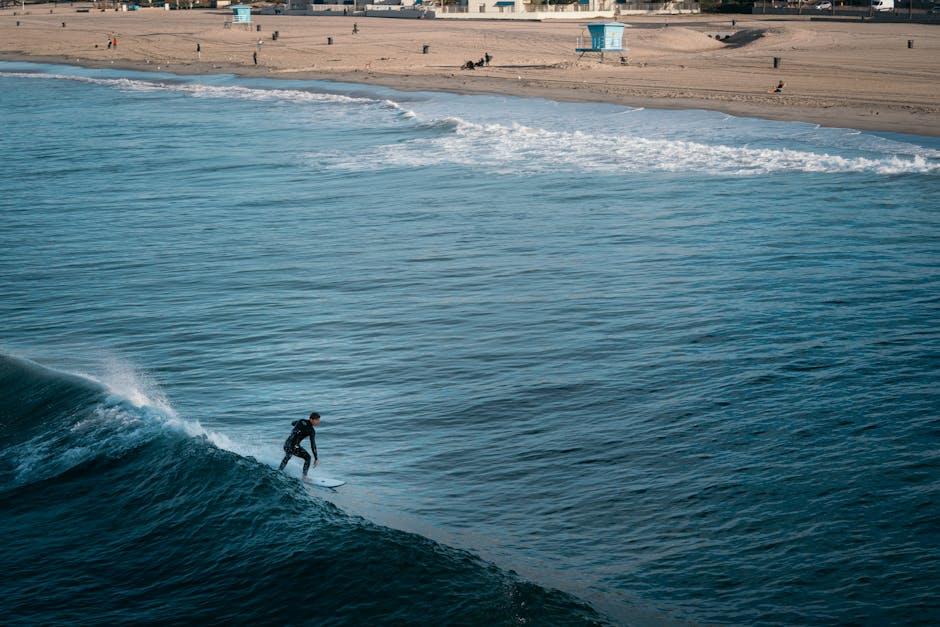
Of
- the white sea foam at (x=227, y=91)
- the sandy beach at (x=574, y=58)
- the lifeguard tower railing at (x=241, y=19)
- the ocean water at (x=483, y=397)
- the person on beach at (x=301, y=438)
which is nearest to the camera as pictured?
the ocean water at (x=483, y=397)

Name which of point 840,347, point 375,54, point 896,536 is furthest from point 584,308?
point 375,54

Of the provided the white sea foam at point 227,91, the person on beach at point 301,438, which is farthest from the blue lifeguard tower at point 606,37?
the person on beach at point 301,438

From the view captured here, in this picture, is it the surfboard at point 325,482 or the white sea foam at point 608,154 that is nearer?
the surfboard at point 325,482

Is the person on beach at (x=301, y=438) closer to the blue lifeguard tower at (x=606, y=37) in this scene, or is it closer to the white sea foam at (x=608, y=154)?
the white sea foam at (x=608, y=154)

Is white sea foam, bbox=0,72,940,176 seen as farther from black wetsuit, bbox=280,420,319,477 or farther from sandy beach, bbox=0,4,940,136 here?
black wetsuit, bbox=280,420,319,477

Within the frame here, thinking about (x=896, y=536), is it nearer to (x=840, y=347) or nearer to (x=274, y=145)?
(x=840, y=347)

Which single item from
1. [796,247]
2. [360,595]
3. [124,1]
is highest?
[124,1]

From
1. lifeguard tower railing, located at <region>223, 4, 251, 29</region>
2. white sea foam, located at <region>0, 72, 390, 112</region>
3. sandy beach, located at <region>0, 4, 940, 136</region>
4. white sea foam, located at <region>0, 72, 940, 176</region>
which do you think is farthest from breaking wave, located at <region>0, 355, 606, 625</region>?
lifeguard tower railing, located at <region>223, 4, 251, 29</region>

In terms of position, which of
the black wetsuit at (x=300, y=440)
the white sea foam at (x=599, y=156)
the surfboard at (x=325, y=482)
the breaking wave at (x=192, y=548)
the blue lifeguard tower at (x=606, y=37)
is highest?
the blue lifeguard tower at (x=606, y=37)
